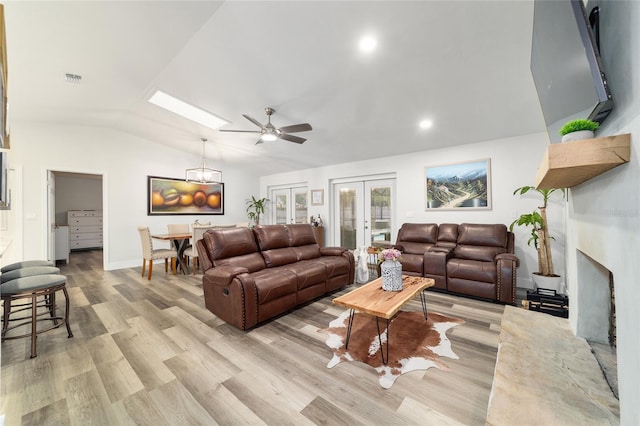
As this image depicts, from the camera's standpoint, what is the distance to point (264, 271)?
2.97 meters

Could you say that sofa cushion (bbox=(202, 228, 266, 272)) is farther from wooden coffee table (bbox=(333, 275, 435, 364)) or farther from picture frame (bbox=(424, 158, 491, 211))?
picture frame (bbox=(424, 158, 491, 211))

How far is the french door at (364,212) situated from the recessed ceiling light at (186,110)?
125 inches

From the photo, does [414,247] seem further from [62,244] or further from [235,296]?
[62,244]

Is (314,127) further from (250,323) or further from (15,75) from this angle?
(15,75)

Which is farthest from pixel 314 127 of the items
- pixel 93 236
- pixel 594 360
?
pixel 93 236

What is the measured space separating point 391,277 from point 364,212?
3505 millimetres

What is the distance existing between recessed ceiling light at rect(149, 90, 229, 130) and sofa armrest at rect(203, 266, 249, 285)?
2820 millimetres

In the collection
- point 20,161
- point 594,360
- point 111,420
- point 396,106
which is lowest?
point 111,420

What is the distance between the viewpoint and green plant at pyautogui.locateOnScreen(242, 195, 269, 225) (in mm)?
7723

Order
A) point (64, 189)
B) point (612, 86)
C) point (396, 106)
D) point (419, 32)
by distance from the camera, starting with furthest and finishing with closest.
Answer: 1. point (64, 189)
2. point (396, 106)
3. point (419, 32)
4. point (612, 86)

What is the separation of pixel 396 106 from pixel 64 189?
32.1ft

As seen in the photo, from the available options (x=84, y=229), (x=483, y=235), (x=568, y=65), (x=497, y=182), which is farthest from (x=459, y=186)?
(x=84, y=229)

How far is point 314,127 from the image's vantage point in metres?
→ 4.26

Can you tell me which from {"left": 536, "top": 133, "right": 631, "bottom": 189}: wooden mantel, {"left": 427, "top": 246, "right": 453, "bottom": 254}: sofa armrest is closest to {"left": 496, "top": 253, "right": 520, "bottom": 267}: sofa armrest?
{"left": 427, "top": 246, "right": 453, "bottom": 254}: sofa armrest
